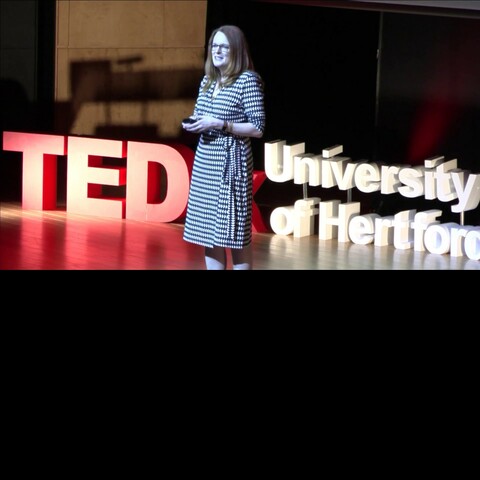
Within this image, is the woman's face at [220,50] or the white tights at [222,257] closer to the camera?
the woman's face at [220,50]

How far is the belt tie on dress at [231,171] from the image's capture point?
13.0ft

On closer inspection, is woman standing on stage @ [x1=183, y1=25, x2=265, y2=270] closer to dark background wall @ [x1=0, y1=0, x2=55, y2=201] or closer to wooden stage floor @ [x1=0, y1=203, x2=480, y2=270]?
wooden stage floor @ [x1=0, y1=203, x2=480, y2=270]

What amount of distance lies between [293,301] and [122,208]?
5617 mm

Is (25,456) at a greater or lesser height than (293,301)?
lesser

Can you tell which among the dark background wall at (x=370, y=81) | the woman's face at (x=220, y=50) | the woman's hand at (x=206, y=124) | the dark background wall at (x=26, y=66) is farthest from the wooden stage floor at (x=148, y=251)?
the dark background wall at (x=26, y=66)

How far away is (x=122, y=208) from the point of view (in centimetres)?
680

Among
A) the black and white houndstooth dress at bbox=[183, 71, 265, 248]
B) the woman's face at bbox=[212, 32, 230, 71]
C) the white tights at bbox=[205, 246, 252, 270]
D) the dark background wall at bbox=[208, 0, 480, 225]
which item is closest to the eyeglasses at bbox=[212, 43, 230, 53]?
the woman's face at bbox=[212, 32, 230, 71]

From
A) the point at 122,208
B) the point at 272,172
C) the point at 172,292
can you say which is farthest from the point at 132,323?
the point at 122,208

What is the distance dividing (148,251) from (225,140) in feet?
5.79

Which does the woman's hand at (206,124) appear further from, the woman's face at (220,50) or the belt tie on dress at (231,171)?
the woman's face at (220,50)

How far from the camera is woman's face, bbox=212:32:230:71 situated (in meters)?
3.90

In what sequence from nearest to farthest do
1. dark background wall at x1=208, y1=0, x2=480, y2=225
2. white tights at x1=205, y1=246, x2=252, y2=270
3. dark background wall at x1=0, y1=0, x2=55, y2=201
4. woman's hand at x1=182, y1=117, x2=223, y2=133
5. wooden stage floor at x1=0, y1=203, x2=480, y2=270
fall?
woman's hand at x1=182, y1=117, x2=223, y2=133
white tights at x1=205, y1=246, x2=252, y2=270
wooden stage floor at x1=0, y1=203, x2=480, y2=270
dark background wall at x1=208, y1=0, x2=480, y2=225
dark background wall at x1=0, y1=0, x2=55, y2=201

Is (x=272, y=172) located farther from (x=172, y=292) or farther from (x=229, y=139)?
(x=172, y=292)

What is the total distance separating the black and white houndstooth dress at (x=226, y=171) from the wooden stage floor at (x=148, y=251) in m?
1.10
